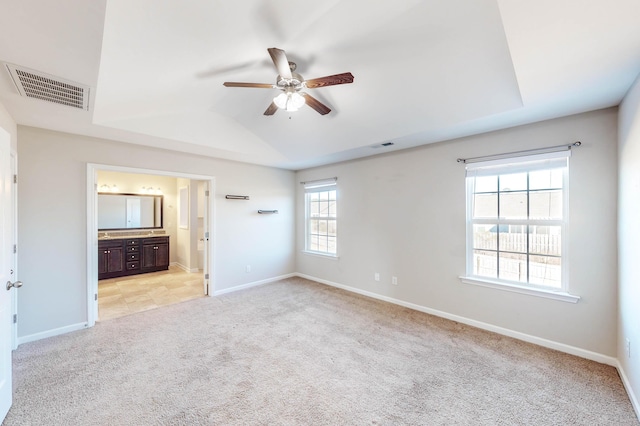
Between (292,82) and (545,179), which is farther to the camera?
(545,179)

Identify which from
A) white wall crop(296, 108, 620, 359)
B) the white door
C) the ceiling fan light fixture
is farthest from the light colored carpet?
the ceiling fan light fixture

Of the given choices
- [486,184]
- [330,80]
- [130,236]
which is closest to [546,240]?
[486,184]

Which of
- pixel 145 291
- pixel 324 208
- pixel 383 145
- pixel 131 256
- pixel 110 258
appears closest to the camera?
pixel 383 145

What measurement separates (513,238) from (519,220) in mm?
233

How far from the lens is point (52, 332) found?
120 inches

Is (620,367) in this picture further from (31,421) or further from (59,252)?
(59,252)

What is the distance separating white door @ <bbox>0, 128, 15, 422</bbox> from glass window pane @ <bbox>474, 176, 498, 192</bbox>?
462cm

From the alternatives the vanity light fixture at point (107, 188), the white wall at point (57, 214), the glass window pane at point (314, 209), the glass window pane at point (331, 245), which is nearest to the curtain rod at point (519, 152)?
the glass window pane at point (331, 245)

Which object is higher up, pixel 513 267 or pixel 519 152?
pixel 519 152

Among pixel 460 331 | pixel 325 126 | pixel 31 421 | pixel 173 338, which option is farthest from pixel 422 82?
pixel 31 421

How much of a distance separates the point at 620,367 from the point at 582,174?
1823 mm

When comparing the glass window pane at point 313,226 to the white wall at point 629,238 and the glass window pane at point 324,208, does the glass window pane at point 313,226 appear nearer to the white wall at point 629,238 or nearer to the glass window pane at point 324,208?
the glass window pane at point 324,208

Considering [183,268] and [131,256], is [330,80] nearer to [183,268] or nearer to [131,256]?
[131,256]

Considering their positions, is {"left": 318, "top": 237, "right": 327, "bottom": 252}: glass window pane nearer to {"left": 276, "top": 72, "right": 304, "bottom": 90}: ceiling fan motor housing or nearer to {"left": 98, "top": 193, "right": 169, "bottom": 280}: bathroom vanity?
{"left": 276, "top": 72, "right": 304, "bottom": 90}: ceiling fan motor housing
